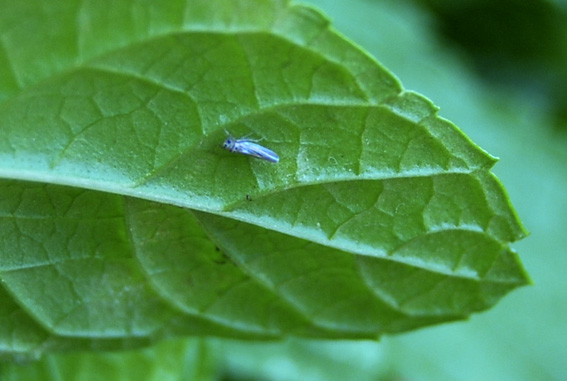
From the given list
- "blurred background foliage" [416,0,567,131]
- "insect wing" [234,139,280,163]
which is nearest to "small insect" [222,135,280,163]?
"insect wing" [234,139,280,163]

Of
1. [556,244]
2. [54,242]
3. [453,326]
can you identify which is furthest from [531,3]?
[54,242]

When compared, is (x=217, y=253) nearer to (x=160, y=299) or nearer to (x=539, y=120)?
(x=160, y=299)

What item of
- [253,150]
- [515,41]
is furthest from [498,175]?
[253,150]

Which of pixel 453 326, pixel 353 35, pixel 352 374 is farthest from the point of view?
pixel 353 35

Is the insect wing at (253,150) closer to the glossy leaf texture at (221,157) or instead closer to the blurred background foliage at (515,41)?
the glossy leaf texture at (221,157)

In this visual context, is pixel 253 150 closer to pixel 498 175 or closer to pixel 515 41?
pixel 498 175

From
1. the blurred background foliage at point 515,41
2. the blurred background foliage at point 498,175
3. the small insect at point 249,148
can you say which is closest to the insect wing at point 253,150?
the small insect at point 249,148

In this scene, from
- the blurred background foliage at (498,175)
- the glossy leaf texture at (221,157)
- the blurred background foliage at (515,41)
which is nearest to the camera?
the glossy leaf texture at (221,157)
